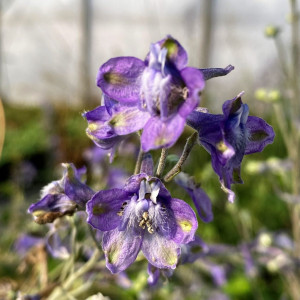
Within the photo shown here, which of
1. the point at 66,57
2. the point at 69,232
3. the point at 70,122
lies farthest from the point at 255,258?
the point at 66,57

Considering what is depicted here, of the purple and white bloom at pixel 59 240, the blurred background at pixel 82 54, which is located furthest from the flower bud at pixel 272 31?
the blurred background at pixel 82 54

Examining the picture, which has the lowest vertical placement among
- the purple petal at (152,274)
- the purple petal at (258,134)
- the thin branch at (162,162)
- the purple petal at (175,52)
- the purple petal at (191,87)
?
the purple petal at (152,274)

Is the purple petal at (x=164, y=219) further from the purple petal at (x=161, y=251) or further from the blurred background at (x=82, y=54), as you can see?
the blurred background at (x=82, y=54)

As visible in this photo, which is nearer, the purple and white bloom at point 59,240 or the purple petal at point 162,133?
the purple petal at point 162,133

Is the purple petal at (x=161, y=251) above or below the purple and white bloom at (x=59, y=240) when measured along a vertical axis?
above

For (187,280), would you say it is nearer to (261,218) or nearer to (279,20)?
(261,218)

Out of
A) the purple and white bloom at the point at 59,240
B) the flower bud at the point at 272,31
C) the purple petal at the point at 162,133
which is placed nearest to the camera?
the purple petal at the point at 162,133
